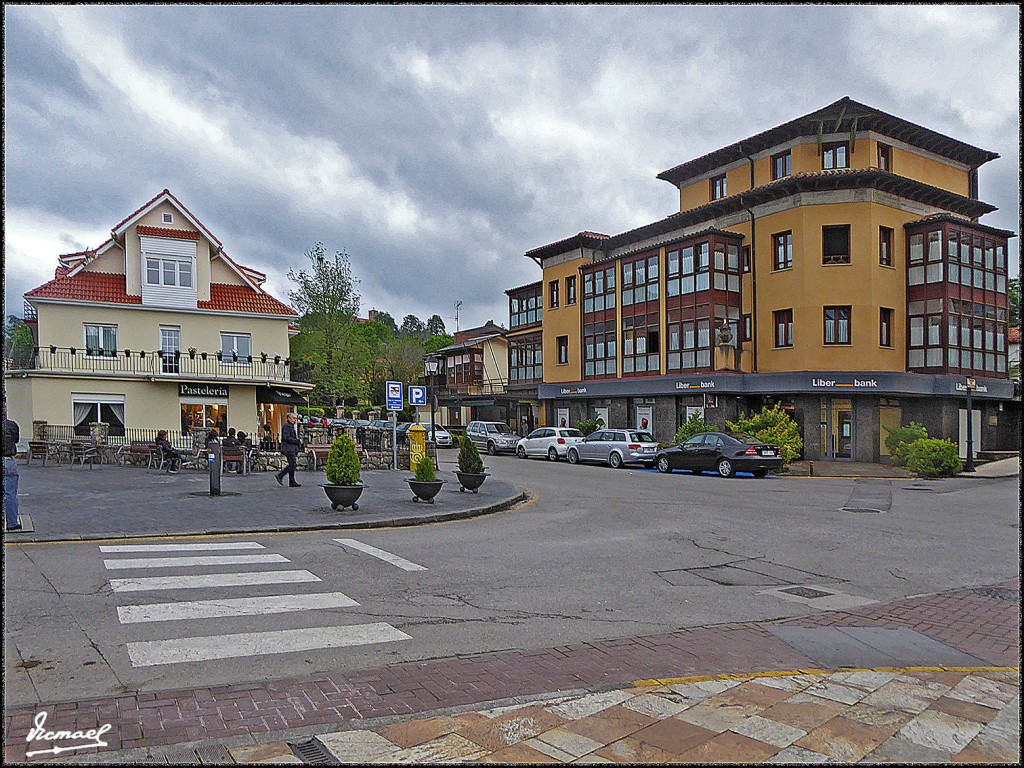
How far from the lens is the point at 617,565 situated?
31.6ft

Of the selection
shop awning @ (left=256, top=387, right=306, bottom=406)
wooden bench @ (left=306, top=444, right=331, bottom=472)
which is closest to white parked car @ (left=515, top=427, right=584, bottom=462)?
shop awning @ (left=256, top=387, right=306, bottom=406)

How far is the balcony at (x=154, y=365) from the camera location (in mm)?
31609

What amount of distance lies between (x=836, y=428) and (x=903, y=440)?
2945 mm

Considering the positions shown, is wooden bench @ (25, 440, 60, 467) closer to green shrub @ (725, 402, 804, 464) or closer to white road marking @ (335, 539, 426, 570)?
white road marking @ (335, 539, 426, 570)

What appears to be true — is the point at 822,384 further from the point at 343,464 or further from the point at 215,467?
the point at 215,467

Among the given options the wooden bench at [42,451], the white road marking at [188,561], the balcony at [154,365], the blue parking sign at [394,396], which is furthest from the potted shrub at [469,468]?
the balcony at [154,365]

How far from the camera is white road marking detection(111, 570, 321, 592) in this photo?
745 cm

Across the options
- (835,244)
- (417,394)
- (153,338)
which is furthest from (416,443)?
(835,244)

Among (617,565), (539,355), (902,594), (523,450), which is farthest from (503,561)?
(539,355)

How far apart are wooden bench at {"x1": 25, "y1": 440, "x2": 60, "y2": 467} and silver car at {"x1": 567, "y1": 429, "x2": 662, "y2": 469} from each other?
20.5 m

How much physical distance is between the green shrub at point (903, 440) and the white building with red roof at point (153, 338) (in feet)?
88.7

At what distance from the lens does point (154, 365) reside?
33.3 metres

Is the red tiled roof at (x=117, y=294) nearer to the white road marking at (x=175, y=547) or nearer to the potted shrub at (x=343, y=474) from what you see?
the potted shrub at (x=343, y=474)

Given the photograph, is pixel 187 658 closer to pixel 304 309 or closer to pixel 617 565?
pixel 617 565
